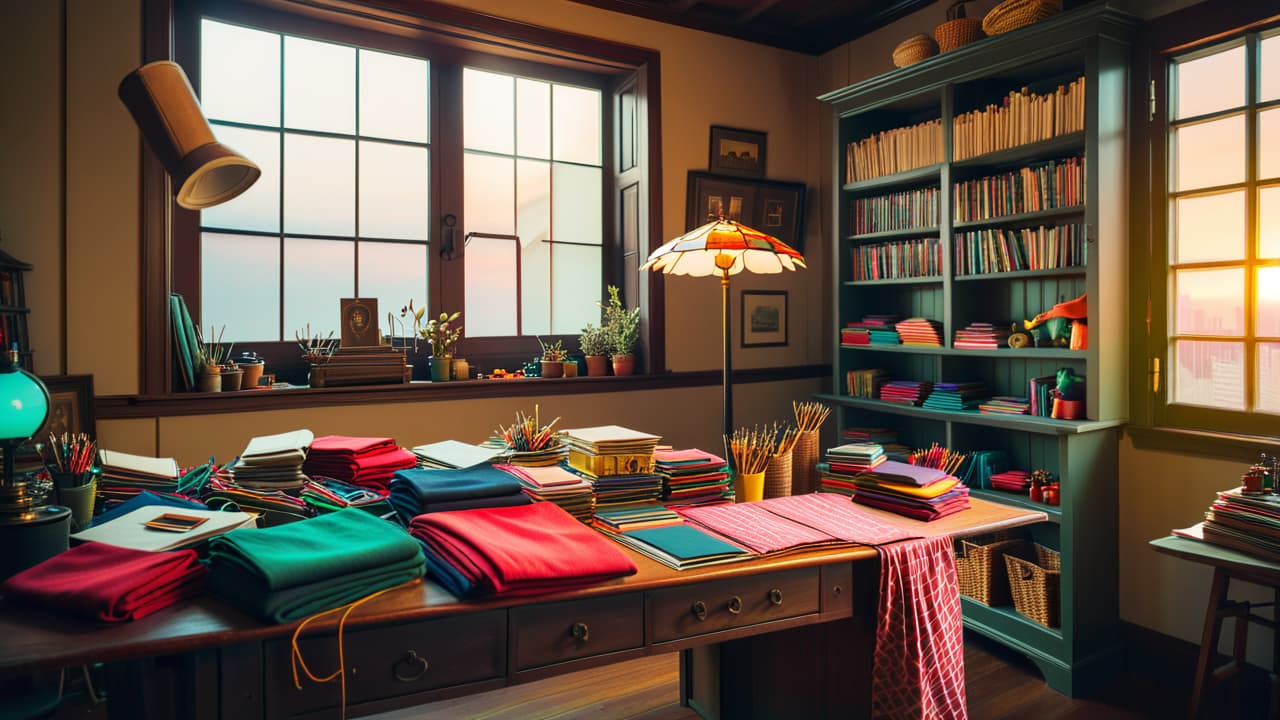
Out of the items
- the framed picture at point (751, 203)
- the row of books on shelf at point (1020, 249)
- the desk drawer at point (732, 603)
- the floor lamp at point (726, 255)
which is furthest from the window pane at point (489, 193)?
the desk drawer at point (732, 603)

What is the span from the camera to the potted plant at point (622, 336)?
4.21m

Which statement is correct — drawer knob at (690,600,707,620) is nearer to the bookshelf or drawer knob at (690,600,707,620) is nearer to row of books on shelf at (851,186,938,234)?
the bookshelf

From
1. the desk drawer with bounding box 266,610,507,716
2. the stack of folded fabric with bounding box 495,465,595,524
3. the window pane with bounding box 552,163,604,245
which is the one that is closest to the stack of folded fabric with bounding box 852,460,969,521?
the stack of folded fabric with bounding box 495,465,595,524

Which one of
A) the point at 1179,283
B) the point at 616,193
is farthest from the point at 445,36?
the point at 1179,283

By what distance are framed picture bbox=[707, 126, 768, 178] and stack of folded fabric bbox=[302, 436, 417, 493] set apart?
286 cm

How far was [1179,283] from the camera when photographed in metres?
3.06

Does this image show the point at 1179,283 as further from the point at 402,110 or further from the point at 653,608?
the point at 402,110

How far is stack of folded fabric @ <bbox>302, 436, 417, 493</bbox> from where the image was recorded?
2.17m

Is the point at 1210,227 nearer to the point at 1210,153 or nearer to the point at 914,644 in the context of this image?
the point at 1210,153

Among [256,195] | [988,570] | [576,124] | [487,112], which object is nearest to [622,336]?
[576,124]

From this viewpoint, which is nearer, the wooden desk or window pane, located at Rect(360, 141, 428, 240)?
the wooden desk

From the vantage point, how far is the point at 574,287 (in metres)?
4.38

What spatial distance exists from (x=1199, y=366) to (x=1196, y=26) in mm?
1319

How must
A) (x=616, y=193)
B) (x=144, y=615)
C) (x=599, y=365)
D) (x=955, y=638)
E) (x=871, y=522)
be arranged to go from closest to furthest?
(x=144, y=615), (x=955, y=638), (x=871, y=522), (x=599, y=365), (x=616, y=193)
